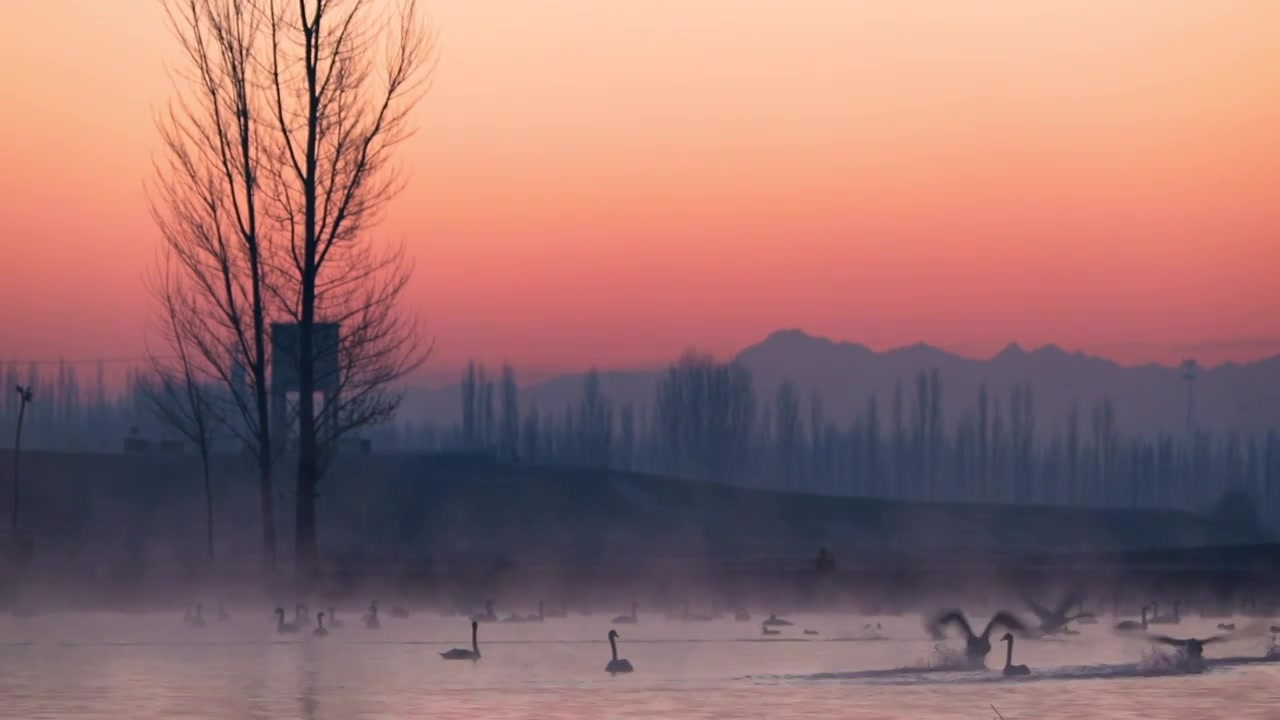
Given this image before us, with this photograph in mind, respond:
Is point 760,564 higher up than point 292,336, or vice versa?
point 292,336

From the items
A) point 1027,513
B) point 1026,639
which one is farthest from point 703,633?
point 1027,513

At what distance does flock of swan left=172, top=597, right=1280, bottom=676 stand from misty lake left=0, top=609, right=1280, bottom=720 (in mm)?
300

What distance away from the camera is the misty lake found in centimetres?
2255

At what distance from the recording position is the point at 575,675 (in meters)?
27.3

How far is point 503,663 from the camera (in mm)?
29328

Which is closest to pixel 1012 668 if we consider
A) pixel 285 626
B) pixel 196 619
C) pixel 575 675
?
pixel 575 675

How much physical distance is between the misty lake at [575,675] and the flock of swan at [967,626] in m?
0.30

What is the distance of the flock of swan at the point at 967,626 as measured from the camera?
2808 centimetres

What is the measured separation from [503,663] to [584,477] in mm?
75071

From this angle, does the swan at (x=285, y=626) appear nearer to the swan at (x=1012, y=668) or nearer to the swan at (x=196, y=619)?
the swan at (x=196, y=619)

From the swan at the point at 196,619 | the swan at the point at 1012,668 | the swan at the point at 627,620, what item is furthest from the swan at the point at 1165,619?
the swan at the point at 196,619

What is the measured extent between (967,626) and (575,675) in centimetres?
555

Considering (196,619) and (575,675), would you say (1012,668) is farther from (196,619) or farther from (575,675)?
(196,619)

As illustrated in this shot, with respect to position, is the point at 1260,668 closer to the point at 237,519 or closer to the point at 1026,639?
the point at 1026,639
